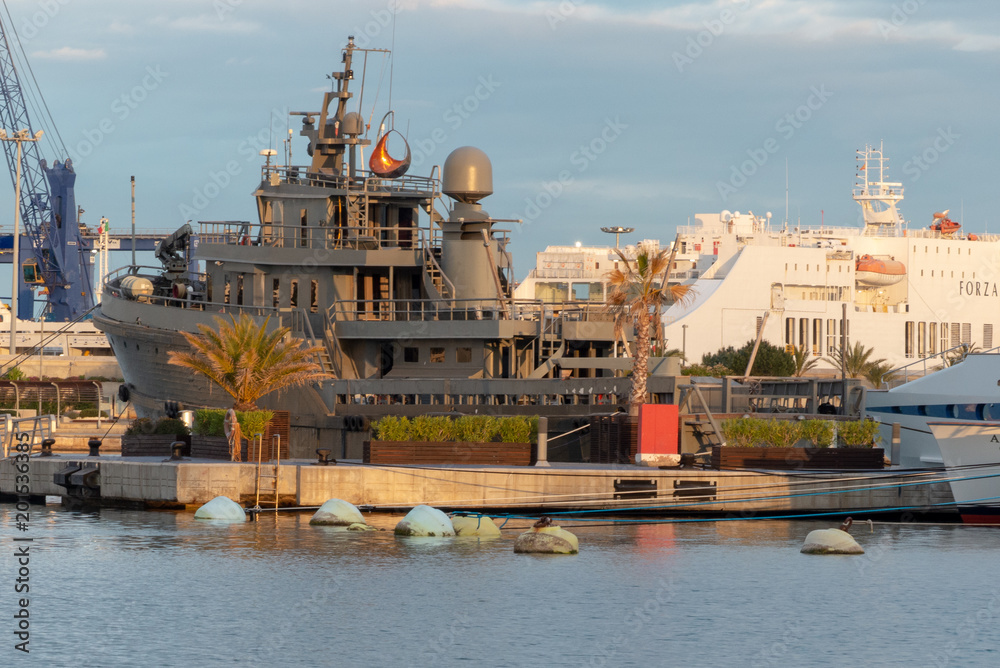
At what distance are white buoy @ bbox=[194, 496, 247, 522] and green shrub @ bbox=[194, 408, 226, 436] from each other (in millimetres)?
2934

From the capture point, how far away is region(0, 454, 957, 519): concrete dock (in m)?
27.6

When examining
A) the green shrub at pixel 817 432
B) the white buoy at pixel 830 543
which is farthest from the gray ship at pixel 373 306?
the white buoy at pixel 830 543

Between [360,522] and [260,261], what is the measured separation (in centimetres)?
1119

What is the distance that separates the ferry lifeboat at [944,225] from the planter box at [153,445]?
87540 mm

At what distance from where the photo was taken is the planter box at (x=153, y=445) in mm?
30859

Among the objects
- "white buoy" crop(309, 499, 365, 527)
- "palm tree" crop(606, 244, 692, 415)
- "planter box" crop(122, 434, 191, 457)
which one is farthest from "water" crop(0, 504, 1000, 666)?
"palm tree" crop(606, 244, 692, 415)

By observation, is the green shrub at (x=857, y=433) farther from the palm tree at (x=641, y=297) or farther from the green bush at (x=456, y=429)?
the green bush at (x=456, y=429)

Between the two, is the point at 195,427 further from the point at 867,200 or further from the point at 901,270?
the point at 867,200

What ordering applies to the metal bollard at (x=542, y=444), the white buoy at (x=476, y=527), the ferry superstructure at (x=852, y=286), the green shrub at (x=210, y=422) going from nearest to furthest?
the white buoy at (x=476, y=527)
the metal bollard at (x=542, y=444)
the green shrub at (x=210, y=422)
the ferry superstructure at (x=852, y=286)

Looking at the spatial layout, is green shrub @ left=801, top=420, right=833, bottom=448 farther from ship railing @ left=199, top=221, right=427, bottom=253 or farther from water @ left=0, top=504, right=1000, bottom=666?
ship railing @ left=199, top=221, right=427, bottom=253

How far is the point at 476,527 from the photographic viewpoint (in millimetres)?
25859

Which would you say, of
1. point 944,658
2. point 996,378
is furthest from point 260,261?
point 944,658

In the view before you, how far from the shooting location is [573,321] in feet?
108

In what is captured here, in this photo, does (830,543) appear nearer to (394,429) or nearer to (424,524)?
(424,524)
